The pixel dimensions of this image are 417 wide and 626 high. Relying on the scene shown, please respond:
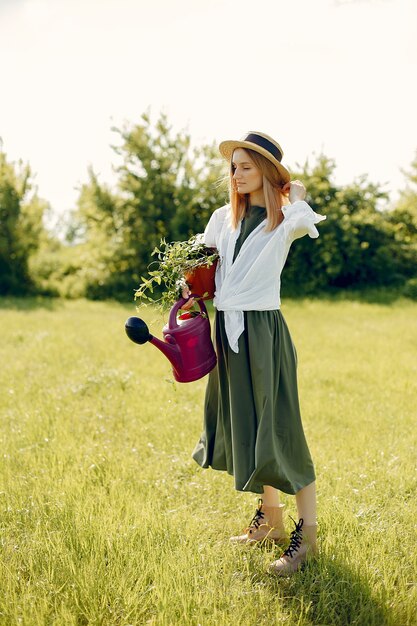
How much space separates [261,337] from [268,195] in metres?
0.66

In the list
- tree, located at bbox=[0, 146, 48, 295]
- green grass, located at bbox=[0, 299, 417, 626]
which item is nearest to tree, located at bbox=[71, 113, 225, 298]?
tree, located at bbox=[0, 146, 48, 295]

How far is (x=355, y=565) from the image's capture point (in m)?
2.89

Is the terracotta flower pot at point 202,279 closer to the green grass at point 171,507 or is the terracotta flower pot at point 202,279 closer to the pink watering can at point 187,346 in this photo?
the pink watering can at point 187,346

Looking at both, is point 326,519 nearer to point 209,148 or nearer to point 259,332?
point 259,332

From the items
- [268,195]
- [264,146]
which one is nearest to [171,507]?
[268,195]

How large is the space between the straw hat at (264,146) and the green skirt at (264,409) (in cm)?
68

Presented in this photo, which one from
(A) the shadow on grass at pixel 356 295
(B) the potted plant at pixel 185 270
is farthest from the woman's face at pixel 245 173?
(A) the shadow on grass at pixel 356 295

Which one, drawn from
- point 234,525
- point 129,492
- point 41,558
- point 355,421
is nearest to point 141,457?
point 129,492

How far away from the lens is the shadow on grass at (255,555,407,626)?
258 centimetres

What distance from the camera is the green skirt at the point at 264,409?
2848mm

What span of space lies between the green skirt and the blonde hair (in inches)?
17.5

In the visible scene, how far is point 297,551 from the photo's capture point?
116 inches

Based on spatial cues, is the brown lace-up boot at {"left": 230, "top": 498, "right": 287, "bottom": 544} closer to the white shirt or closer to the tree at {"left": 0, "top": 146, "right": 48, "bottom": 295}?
the white shirt

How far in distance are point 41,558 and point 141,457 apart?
57.9 inches
